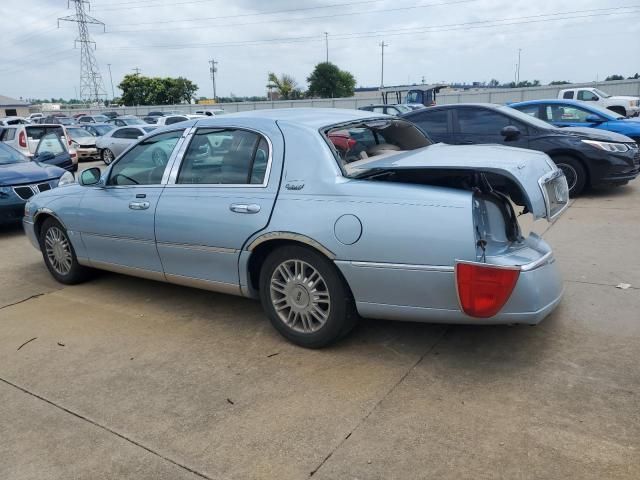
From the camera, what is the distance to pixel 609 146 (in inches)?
329

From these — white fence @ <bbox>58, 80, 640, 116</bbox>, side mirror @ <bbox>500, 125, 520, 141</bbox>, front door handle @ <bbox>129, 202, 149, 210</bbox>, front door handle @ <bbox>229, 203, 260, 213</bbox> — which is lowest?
front door handle @ <bbox>129, 202, 149, 210</bbox>

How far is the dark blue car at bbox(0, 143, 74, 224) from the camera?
764cm

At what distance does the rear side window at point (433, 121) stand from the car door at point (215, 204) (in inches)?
234

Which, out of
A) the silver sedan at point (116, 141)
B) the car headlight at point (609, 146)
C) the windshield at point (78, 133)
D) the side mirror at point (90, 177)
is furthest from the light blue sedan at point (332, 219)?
the windshield at point (78, 133)

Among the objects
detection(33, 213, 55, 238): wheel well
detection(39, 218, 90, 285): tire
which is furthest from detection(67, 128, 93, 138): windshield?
detection(39, 218, 90, 285): tire

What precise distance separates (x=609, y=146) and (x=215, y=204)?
6.98m

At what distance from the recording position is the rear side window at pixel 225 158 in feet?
12.7

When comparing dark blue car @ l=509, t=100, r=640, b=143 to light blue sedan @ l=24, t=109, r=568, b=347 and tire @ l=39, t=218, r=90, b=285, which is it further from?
tire @ l=39, t=218, r=90, b=285

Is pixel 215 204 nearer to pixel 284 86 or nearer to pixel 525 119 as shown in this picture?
pixel 525 119

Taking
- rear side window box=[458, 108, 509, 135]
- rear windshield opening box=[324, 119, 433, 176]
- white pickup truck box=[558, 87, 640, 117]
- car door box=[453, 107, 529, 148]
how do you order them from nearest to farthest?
rear windshield opening box=[324, 119, 433, 176], car door box=[453, 107, 529, 148], rear side window box=[458, 108, 509, 135], white pickup truck box=[558, 87, 640, 117]

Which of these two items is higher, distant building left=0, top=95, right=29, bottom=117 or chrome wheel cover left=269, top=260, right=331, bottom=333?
distant building left=0, top=95, right=29, bottom=117

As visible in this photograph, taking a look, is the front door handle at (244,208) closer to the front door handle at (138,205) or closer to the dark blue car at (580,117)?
the front door handle at (138,205)

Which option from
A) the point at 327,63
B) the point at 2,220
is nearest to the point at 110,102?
the point at 327,63

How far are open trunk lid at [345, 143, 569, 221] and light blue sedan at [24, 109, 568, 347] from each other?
0.04 ft
